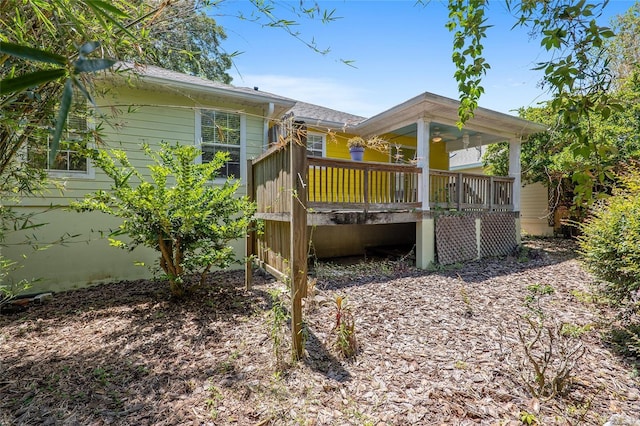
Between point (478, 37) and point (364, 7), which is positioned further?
point (364, 7)

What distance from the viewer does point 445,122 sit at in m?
7.07

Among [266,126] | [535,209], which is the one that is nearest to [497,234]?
[266,126]

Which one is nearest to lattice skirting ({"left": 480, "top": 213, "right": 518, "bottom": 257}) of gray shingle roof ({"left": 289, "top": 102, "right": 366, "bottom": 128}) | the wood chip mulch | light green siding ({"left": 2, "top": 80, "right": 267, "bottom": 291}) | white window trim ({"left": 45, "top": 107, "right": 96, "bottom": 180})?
the wood chip mulch

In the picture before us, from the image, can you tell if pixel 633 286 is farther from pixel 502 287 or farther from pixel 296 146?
pixel 296 146

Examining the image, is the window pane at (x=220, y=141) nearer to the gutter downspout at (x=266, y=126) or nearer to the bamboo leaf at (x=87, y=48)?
the gutter downspout at (x=266, y=126)

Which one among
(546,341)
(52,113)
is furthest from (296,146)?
(546,341)

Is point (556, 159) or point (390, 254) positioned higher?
point (556, 159)

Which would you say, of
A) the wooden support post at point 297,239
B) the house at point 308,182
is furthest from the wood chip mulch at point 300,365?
the house at point 308,182

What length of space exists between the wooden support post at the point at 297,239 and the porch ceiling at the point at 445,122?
14.0 feet

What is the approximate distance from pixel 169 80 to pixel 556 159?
9.73 m

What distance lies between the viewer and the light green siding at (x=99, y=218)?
5344 mm

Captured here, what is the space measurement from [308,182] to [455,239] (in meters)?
4.43

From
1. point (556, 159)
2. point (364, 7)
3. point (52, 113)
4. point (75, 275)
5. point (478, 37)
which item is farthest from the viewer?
point (556, 159)

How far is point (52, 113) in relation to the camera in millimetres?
2262
